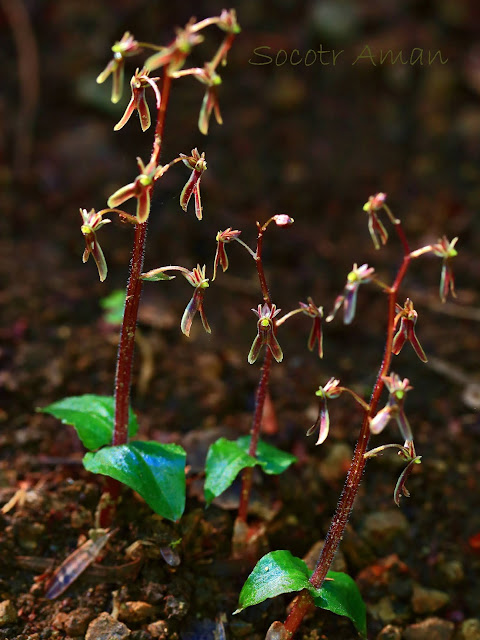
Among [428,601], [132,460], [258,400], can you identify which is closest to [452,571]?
[428,601]

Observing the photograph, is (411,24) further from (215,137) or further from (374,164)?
(215,137)

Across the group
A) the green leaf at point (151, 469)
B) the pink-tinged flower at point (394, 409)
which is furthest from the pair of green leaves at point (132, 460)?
the pink-tinged flower at point (394, 409)

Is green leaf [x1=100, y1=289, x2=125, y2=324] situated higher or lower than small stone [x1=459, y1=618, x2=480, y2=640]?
higher

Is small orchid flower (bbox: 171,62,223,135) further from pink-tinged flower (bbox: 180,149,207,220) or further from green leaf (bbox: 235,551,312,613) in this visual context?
green leaf (bbox: 235,551,312,613)

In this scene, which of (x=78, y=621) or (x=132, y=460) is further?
(x=132, y=460)

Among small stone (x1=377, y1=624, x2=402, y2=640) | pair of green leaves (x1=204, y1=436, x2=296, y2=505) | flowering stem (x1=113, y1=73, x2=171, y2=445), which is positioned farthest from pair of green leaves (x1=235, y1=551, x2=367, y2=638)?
flowering stem (x1=113, y1=73, x2=171, y2=445)

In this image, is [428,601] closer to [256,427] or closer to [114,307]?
[256,427]

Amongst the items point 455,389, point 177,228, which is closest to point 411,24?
point 177,228
